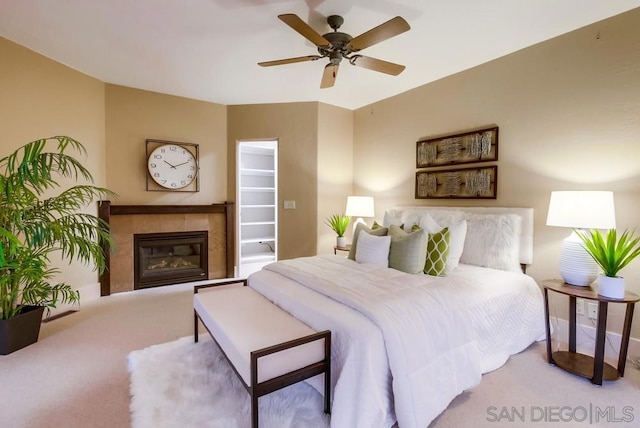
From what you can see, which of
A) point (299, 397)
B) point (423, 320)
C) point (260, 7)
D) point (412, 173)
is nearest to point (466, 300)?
point (423, 320)

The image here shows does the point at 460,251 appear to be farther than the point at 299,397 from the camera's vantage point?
Yes

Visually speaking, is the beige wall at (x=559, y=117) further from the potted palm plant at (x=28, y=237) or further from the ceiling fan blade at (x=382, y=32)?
the potted palm plant at (x=28, y=237)

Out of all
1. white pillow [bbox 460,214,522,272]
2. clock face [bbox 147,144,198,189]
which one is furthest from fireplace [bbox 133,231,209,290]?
white pillow [bbox 460,214,522,272]

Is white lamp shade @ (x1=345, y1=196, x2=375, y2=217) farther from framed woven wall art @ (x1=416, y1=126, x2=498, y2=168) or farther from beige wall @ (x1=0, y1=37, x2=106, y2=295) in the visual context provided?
beige wall @ (x1=0, y1=37, x2=106, y2=295)

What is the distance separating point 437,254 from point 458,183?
4.08 ft

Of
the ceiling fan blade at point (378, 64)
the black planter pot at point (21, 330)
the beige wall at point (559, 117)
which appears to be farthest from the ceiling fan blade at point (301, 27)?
the black planter pot at point (21, 330)

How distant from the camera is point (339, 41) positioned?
240 cm

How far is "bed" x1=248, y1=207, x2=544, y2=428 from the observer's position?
59.2 inches

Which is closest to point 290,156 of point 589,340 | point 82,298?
point 82,298

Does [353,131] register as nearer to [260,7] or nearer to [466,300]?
[260,7]

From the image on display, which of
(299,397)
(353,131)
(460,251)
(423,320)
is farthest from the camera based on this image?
(353,131)

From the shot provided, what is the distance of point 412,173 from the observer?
390cm

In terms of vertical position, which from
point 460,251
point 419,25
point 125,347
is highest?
point 419,25

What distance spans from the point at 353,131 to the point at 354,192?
0.99 m
